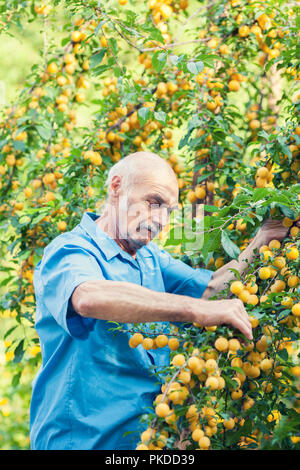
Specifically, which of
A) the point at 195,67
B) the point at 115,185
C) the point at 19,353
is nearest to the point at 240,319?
the point at 115,185

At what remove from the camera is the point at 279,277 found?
5.05 ft

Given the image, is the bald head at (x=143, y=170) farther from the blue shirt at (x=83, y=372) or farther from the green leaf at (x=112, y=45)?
the green leaf at (x=112, y=45)

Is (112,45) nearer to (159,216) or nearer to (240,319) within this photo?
(159,216)

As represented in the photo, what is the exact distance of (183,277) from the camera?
1.93 meters

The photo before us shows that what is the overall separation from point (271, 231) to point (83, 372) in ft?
2.43

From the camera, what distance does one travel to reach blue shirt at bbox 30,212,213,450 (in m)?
1.46

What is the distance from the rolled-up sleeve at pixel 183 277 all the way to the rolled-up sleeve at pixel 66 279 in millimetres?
458

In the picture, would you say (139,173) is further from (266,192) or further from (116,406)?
(116,406)

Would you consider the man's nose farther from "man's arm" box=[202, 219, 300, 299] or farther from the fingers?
the fingers

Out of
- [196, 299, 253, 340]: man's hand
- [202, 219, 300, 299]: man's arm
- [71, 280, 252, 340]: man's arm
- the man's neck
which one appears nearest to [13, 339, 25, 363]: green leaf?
the man's neck

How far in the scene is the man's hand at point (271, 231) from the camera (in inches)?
65.4

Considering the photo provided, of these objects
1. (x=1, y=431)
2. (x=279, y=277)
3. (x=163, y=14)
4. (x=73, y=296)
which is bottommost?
(x=1, y=431)
